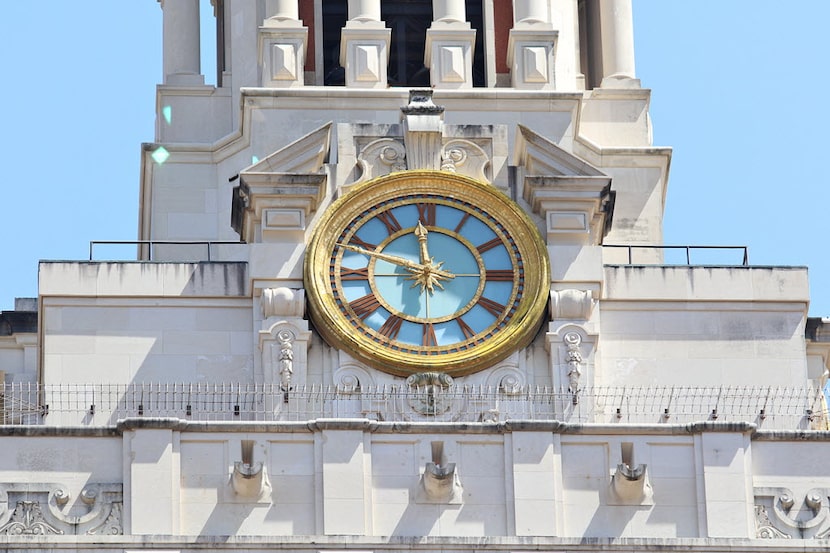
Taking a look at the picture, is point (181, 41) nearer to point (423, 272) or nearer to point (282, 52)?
point (282, 52)

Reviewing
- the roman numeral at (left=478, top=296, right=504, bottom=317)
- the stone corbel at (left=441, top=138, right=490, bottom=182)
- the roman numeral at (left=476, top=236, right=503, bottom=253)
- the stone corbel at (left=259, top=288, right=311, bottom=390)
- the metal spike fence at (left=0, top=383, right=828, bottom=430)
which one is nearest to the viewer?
the metal spike fence at (left=0, top=383, right=828, bottom=430)

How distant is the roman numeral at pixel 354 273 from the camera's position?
54.8 metres

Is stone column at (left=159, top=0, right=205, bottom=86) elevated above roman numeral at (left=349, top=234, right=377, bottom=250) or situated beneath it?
elevated above

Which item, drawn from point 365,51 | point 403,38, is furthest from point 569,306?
point 403,38

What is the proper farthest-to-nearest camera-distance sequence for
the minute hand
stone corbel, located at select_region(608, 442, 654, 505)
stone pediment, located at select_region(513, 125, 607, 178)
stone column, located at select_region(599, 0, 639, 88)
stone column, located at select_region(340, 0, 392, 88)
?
stone column, located at select_region(599, 0, 639, 88), stone column, located at select_region(340, 0, 392, 88), stone pediment, located at select_region(513, 125, 607, 178), the minute hand, stone corbel, located at select_region(608, 442, 654, 505)

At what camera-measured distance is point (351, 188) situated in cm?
5534

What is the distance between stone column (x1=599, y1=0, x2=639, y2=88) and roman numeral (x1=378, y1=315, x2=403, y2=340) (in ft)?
24.9

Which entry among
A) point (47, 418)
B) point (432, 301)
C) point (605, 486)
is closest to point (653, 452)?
point (605, 486)

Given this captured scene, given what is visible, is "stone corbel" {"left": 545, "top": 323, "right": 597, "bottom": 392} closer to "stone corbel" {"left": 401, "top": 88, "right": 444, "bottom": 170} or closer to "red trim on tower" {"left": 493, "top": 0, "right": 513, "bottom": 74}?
"stone corbel" {"left": 401, "top": 88, "right": 444, "bottom": 170}

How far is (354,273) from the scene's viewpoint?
54906 millimetres

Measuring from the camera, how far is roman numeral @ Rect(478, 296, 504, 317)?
180ft

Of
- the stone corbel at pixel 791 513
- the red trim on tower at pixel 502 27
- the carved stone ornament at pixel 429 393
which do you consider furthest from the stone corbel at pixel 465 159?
the stone corbel at pixel 791 513

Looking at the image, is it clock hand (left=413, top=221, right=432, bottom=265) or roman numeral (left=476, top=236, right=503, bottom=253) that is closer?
clock hand (left=413, top=221, right=432, bottom=265)

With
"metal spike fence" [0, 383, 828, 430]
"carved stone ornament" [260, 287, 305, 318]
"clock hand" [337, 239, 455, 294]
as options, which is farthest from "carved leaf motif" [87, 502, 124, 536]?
"clock hand" [337, 239, 455, 294]
